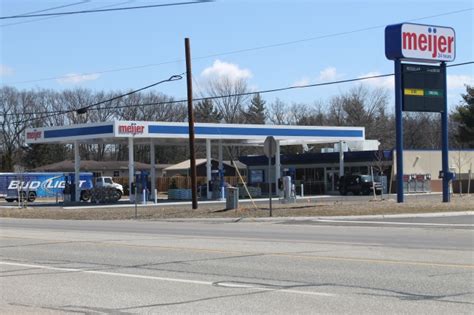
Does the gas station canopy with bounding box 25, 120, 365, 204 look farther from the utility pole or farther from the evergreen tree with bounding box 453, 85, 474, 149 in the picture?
the evergreen tree with bounding box 453, 85, 474, 149

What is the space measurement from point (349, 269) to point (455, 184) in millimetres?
46672

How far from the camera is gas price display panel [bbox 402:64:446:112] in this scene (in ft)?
113

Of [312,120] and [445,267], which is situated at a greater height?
[312,120]

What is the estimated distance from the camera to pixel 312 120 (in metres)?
97.9

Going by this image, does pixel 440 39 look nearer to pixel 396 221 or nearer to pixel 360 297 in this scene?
pixel 396 221

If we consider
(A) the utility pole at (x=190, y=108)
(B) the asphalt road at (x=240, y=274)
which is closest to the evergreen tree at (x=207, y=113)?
(A) the utility pole at (x=190, y=108)

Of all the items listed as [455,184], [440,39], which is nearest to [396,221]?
[440,39]

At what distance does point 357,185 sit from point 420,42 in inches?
792

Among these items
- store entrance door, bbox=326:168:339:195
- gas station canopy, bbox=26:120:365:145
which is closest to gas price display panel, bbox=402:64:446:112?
gas station canopy, bbox=26:120:365:145

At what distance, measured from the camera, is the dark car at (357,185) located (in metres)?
52.6

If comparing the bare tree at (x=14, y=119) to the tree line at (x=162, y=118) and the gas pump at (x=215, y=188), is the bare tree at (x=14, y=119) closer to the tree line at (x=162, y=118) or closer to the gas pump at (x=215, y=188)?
the tree line at (x=162, y=118)

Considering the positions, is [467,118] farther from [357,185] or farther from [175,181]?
[175,181]

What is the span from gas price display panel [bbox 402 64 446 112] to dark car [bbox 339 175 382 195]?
1723cm

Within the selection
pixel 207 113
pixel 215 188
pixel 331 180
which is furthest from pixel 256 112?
pixel 215 188
